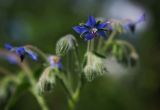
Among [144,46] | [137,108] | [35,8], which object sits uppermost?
[35,8]

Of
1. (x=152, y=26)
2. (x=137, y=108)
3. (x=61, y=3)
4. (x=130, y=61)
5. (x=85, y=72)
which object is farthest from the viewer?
(x=61, y=3)

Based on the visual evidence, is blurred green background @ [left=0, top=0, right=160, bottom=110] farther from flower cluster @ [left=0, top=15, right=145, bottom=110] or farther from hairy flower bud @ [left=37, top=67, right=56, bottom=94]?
hairy flower bud @ [left=37, top=67, right=56, bottom=94]

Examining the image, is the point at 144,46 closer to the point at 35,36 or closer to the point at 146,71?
the point at 146,71

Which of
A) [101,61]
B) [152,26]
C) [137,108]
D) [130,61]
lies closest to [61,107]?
[137,108]

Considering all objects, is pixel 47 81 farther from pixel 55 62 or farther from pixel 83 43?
pixel 83 43

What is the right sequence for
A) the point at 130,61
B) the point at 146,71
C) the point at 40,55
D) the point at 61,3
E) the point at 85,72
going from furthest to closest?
1. the point at 61,3
2. the point at 146,71
3. the point at 130,61
4. the point at 40,55
5. the point at 85,72

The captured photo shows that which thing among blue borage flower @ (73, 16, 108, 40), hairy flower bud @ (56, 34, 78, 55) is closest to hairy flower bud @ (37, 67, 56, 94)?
hairy flower bud @ (56, 34, 78, 55)
